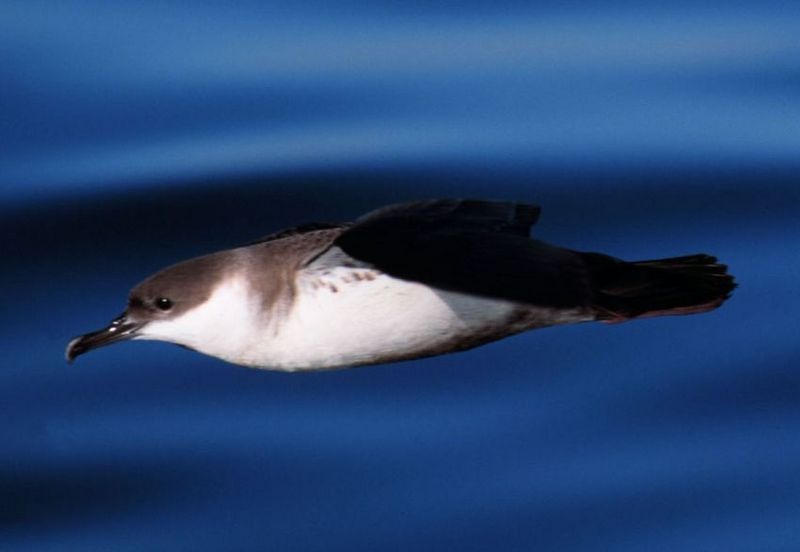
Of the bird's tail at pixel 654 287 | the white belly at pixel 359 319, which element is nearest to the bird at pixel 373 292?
the white belly at pixel 359 319

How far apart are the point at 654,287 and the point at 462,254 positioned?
797 mm

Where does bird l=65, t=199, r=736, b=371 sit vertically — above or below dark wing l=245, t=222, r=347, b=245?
below

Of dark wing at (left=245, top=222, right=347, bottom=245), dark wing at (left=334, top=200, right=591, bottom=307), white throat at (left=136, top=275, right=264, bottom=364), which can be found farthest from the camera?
dark wing at (left=245, top=222, right=347, bottom=245)

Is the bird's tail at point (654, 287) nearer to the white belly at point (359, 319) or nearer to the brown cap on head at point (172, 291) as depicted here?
the white belly at point (359, 319)

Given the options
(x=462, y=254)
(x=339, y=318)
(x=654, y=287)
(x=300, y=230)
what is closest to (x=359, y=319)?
(x=339, y=318)

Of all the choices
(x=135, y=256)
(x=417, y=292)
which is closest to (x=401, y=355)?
(x=417, y=292)

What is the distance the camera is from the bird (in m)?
5.63

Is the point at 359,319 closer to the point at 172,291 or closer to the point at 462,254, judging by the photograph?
Result: the point at 462,254

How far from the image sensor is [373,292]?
5.73m

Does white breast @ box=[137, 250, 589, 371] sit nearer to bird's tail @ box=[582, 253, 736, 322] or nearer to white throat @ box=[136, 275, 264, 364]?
white throat @ box=[136, 275, 264, 364]

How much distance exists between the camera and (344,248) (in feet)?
18.3

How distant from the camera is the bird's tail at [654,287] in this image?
605cm

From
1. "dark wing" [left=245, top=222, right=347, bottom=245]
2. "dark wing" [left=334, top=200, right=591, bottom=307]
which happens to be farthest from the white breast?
"dark wing" [left=245, top=222, right=347, bottom=245]

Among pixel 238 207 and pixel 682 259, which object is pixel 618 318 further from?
pixel 238 207
